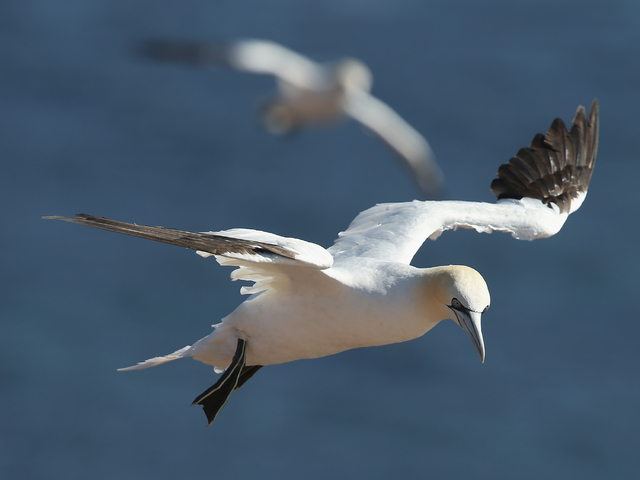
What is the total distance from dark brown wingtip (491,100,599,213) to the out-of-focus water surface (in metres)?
17.3

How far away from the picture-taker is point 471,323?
6.82 meters

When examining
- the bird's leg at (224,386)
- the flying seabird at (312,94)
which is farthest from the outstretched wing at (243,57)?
the bird's leg at (224,386)

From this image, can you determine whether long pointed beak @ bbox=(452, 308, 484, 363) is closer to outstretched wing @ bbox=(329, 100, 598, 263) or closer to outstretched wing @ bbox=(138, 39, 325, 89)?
outstretched wing @ bbox=(329, 100, 598, 263)

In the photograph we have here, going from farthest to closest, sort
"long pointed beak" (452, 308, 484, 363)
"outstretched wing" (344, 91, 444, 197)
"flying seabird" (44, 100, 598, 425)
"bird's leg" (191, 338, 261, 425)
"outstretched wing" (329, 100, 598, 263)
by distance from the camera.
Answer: "outstretched wing" (344, 91, 444, 197) < "outstretched wing" (329, 100, 598, 263) < "bird's leg" (191, 338, 261, 425) < "long pointed beak" (452, 308, 484, 363) < "flying seabird" (44, 100, 598, 425)

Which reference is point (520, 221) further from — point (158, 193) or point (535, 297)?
point (158, 193)

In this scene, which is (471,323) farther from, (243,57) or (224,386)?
(243,57)

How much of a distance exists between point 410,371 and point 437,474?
3206mm

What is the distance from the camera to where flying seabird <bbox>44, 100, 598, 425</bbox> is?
6.42 m

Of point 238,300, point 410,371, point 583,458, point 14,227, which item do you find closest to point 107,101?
point 14,227

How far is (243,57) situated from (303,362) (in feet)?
37.0

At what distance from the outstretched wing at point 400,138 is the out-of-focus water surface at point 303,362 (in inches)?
186

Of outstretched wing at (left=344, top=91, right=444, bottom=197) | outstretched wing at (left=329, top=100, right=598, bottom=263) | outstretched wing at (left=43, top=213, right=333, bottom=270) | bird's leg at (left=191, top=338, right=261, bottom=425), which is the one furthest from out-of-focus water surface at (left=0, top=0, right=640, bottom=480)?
outstretched wing at (left=43, top=213, right=333, bottom=270)

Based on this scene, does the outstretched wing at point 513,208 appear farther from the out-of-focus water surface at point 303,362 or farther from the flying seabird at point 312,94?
the out-of-focus water surface at point 303,362

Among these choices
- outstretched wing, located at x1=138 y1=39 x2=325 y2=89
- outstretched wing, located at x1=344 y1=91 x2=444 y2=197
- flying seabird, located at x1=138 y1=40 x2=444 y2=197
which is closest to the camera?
outstretched wing, located at x1=138 y1=39 x2=325 y2=89
